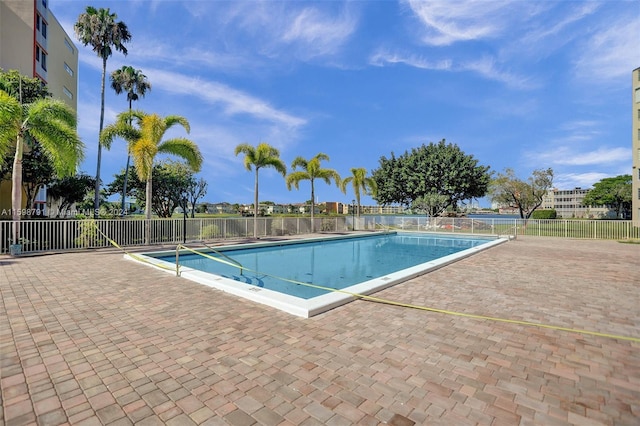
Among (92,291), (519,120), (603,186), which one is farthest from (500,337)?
(603,186)

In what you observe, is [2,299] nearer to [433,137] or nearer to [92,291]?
[92,291]

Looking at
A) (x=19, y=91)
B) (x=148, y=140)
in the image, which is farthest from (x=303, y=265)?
(x=19, y=91)

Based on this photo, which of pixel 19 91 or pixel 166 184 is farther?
pixel 166 184

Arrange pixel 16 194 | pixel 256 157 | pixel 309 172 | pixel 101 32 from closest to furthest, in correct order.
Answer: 1. pixel 16 194
2. pixel 256 157
3. pixel 101 32
4. pixel 309 172

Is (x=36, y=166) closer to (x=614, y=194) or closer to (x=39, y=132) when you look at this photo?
(x=39, y=132)

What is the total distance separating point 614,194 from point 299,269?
6541 cm

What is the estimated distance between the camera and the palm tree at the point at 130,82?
85.3 feet

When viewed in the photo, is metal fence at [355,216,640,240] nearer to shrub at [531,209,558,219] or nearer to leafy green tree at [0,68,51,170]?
shrub at [531,209,558,219]

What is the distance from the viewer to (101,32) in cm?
2048

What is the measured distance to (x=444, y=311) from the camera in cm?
436

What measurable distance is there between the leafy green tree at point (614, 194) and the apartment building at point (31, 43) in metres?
71.9

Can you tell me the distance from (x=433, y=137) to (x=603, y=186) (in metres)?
49.3

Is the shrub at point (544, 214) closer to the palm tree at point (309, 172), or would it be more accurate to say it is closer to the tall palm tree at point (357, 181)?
the tall palm tree at point (357, 181)

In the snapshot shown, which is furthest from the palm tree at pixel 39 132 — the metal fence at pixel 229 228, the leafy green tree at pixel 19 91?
the leafy green tree at pixel 19 91
